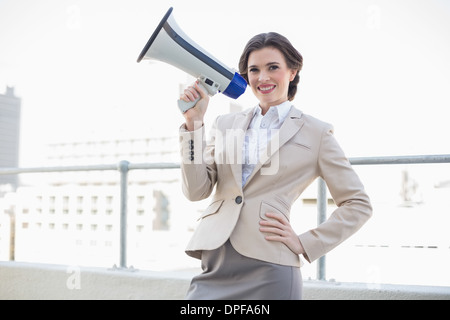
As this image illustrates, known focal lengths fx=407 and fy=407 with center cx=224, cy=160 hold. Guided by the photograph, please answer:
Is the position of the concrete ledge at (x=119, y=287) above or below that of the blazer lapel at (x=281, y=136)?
below

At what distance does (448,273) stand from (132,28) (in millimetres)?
113193

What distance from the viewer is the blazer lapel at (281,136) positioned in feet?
4.21

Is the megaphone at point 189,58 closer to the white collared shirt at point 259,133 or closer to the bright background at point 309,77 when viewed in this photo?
the white collared shirt at point 259,133

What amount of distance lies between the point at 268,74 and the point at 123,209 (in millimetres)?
1669

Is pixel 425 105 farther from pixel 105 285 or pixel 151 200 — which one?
pixel 105 285

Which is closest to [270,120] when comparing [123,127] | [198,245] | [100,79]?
[198,245]

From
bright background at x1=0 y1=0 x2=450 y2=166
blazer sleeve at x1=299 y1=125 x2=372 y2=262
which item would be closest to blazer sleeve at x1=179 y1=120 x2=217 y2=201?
blazer sleeve at x1=299 y1=125 x2=372 y2=262

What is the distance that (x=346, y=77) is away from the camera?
98312 mm

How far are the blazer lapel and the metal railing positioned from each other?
0.81 meters

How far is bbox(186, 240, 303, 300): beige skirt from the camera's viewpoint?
1.19m

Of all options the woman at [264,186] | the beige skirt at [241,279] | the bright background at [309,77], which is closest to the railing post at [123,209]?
the woman at [264,186]

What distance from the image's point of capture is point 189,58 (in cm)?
138

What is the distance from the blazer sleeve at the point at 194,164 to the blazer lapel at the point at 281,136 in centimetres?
15

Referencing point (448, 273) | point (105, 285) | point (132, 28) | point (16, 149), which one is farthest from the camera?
point (16, 149)
